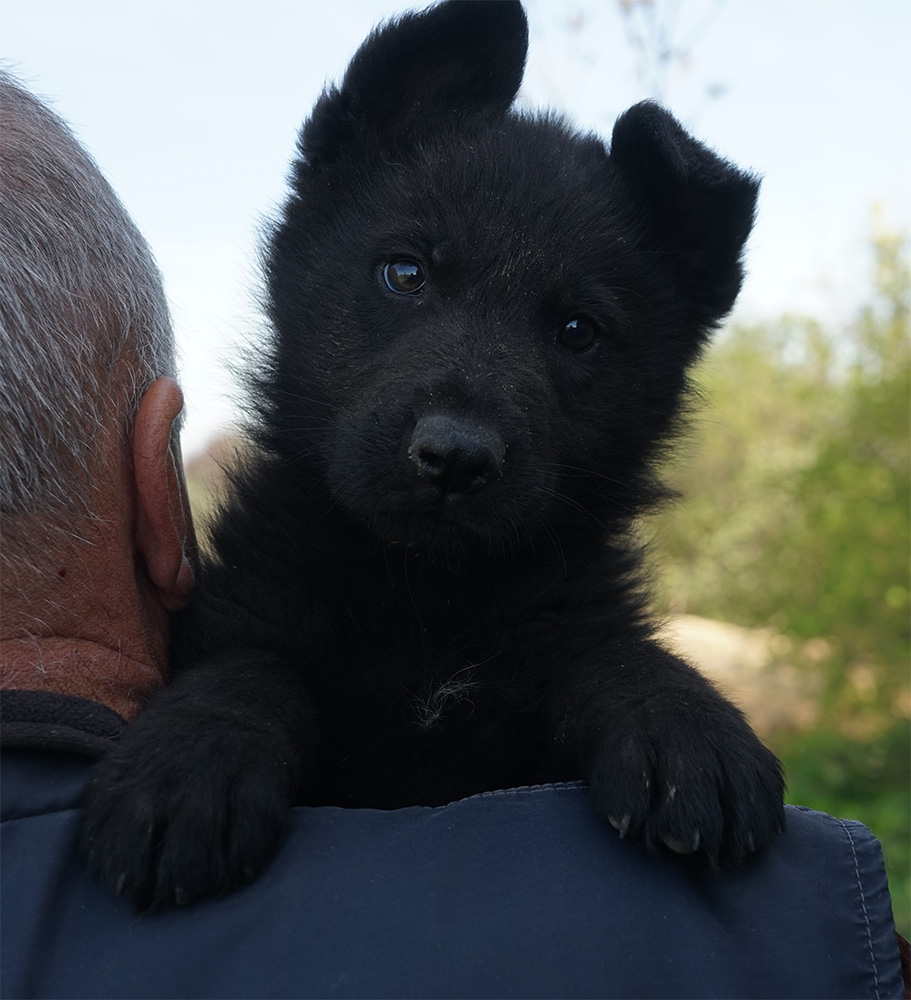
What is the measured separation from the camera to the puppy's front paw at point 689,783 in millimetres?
1576

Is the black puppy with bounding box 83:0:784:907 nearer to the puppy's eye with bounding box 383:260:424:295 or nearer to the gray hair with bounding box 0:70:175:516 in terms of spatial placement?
the puppy's eye with bounding box 383:260:424:295

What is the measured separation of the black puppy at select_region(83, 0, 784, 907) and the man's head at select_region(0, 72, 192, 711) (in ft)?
0.69

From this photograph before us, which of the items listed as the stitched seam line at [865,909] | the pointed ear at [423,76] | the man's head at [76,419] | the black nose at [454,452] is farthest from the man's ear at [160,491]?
the stitched seam line at [865,909]

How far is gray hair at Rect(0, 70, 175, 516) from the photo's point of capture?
1698 millimetres

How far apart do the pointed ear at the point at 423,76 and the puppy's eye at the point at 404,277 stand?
0.42 m

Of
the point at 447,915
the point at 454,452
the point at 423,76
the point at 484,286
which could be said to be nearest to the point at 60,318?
the point at 454,452

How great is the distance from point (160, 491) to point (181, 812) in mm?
626

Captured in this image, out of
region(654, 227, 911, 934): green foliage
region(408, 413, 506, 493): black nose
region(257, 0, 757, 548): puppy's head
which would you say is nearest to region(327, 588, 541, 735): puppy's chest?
region(257, 0, 757, 548): puppy's head

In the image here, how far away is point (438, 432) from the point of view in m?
2.01

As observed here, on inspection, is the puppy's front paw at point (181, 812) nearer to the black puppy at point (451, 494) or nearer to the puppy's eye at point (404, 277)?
the black puppy at point (451, 494)

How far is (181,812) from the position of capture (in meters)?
1.51

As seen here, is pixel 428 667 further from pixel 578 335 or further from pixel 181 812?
pixel 578 335

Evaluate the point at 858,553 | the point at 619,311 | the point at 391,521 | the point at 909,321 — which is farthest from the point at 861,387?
the point at 391,521

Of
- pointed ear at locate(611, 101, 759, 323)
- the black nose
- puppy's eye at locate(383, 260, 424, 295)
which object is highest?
pointed ear at locate(611, 101, 759, 323)
